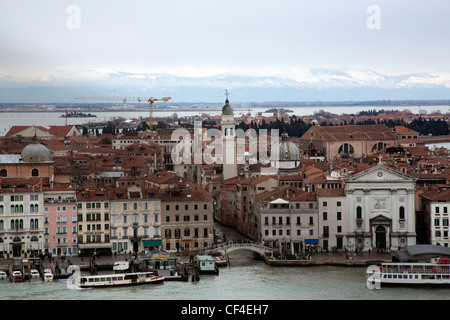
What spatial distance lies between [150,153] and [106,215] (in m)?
20.5

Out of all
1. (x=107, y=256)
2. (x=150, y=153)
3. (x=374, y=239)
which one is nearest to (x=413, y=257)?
(x=374, y=239)

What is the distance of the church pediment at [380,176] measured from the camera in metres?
24.4

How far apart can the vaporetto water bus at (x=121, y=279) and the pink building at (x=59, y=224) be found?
2.73 metres

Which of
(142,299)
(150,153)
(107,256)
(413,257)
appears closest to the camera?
(142,299)

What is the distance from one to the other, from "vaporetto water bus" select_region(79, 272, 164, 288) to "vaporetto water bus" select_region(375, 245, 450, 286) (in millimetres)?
4861

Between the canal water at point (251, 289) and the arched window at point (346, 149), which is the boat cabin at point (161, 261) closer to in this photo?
the canal water at point (251, 289)

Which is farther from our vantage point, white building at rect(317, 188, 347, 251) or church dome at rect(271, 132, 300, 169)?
church dome at rect(271, 132, 300, 169)

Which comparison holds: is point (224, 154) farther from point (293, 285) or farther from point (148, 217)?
point (293, 285)

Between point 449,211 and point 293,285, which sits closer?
point 293,285

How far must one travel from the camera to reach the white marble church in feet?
79.7

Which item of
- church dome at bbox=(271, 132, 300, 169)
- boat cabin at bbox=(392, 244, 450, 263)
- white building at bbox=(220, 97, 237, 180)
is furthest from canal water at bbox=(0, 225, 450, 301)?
white building at bbox=(220, 97, 237, 180)

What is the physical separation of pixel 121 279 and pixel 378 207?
277 inches

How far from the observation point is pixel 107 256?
76.8ft

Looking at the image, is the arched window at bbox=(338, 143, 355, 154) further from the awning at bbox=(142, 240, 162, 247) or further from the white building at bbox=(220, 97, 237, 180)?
the awning at bbox=(142, 240, 162, 247)
